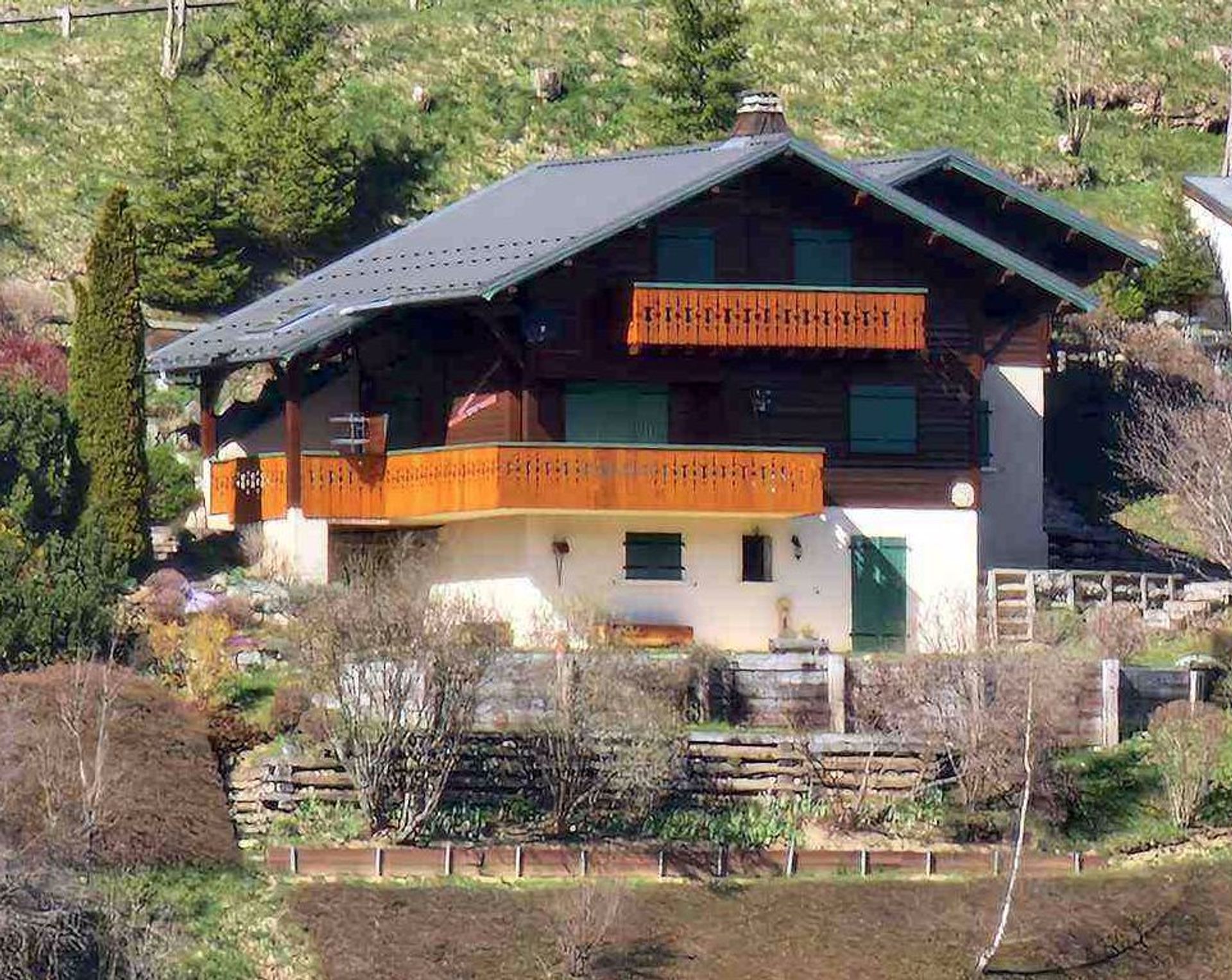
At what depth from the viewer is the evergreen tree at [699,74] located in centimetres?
7238

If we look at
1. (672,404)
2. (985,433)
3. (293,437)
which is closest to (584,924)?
(293,437)

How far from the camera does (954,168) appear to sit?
199 feet

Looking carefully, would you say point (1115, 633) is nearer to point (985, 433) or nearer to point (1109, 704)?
point (1109, 704)

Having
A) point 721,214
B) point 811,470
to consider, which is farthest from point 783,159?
point 811,470

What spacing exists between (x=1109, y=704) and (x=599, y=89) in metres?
33.0

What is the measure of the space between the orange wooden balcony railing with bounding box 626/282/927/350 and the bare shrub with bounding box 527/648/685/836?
861 centimetres

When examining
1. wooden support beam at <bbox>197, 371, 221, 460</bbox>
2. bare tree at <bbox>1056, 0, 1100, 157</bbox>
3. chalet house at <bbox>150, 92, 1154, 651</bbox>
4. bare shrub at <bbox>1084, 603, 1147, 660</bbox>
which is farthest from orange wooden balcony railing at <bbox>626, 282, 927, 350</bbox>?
bare tree at <bbox>1056, 0, 1100, 157</bbox>

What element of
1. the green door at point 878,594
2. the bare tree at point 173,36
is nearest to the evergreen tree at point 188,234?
the bare tree at point 173,36

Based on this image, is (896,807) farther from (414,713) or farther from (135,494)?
(135,494)

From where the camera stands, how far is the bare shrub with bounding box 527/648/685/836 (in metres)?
46.8

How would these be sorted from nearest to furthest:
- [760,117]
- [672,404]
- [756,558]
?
[756,558]
[672,404]
[760,117]

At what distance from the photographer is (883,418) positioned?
5731cm

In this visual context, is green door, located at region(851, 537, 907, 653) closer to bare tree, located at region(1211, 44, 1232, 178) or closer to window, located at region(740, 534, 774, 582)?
window, located at region(740, 534, 774, 582)

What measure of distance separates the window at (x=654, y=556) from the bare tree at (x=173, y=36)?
25761mm
